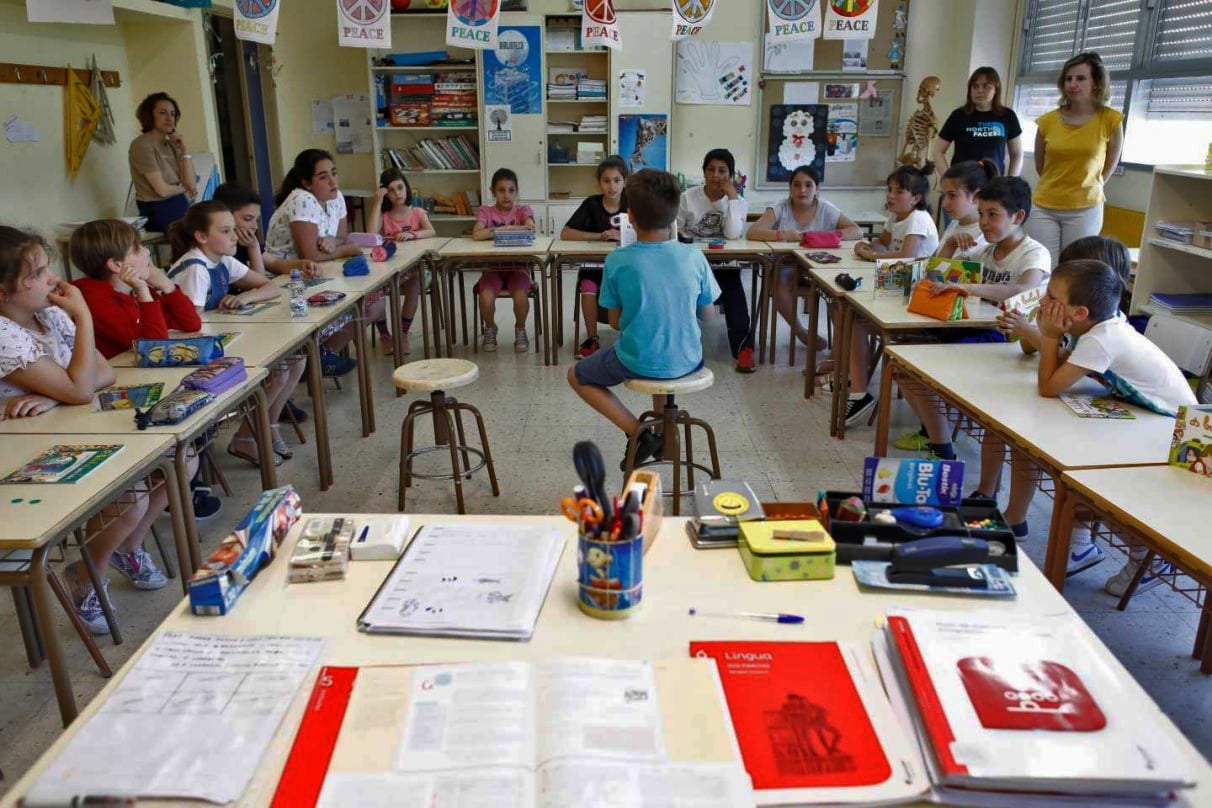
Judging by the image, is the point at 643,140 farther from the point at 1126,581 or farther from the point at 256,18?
the point at 1126,581

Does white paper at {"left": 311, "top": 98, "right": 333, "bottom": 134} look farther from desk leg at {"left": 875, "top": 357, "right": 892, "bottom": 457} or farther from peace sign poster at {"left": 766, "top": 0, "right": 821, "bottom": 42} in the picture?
desk leg at {"left": 875, "top": 357, "right": 892, "bottom": 457}

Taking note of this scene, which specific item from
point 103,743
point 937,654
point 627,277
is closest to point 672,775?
point 937,654

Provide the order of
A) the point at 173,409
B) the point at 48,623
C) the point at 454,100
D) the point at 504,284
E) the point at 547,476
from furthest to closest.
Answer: the point at 454,100 → the point at 504,284 → the point at 547,476 → the point at 173,409 → the point at 48,623

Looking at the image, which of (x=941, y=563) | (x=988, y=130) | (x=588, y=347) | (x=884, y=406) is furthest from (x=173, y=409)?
(x=988, y=130)

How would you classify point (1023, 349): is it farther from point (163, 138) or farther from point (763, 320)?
point (163, 138)

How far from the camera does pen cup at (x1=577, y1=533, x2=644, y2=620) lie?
1.24 metres

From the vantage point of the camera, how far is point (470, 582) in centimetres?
137

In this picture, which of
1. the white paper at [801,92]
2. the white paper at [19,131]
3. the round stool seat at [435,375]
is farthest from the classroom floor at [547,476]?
the white paper at [801,92]

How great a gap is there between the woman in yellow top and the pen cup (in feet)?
14.2

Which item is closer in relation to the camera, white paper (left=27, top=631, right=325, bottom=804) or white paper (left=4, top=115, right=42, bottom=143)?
white paper (left=27, top=631, right=325, bottom=804)

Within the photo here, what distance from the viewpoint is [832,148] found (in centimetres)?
766

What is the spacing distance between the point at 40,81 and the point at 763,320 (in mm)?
4522

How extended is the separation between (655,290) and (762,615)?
170 centimetres

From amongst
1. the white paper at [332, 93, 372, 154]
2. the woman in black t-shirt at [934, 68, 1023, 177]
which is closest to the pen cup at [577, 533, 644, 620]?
the woman in black t-shirt at [934, 68, 1023, 177]
